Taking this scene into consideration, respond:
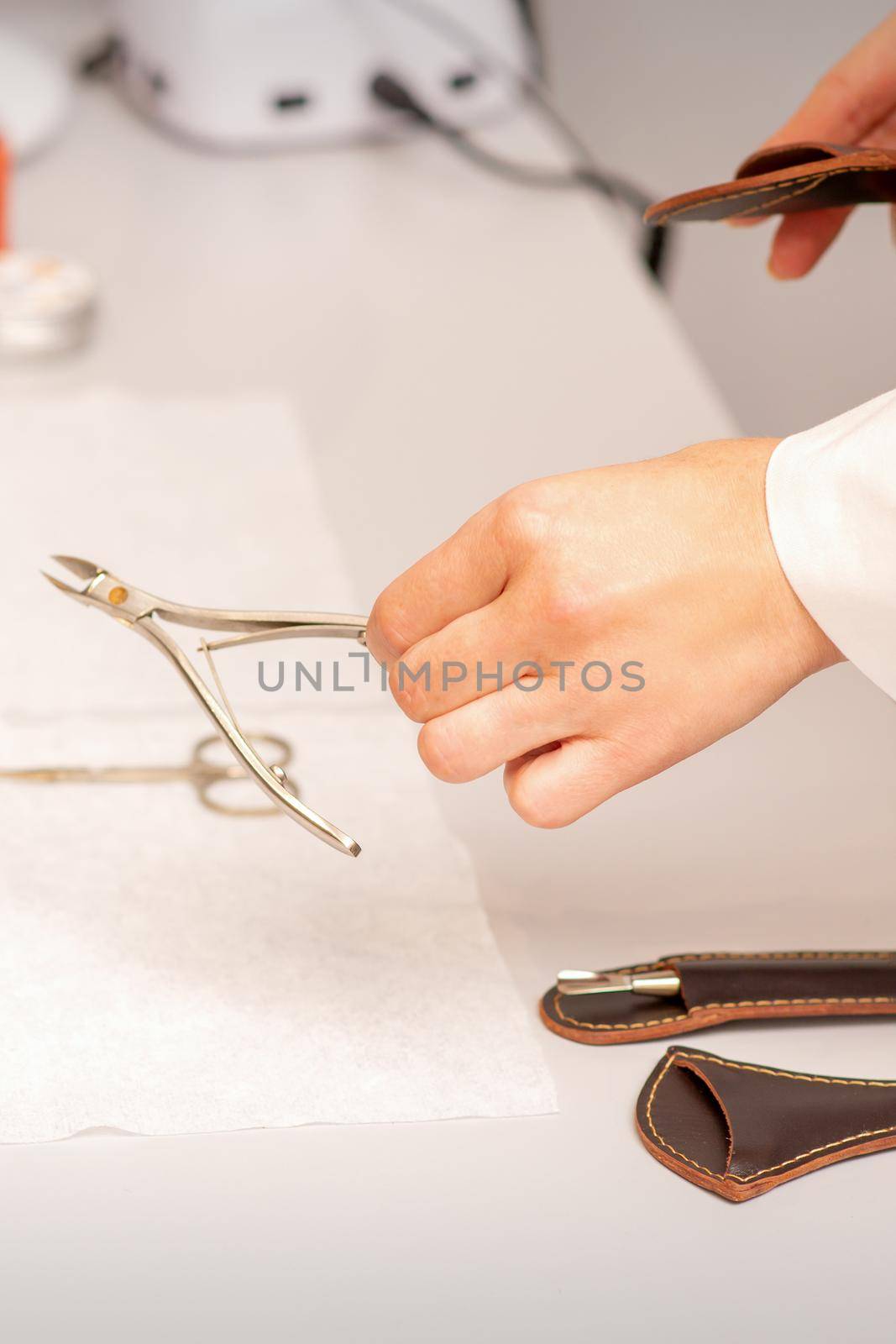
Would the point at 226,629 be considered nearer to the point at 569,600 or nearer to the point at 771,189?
the point at 569,600

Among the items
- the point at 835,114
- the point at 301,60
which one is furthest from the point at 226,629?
the point at 301,60

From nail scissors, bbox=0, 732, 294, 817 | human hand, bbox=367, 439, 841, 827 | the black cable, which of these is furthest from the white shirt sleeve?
the black cable

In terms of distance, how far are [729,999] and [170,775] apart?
0.94 ft

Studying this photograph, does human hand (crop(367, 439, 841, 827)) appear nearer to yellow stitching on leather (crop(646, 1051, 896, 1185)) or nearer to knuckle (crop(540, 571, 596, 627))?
knuckle (crop(540, 571, 596, 627))

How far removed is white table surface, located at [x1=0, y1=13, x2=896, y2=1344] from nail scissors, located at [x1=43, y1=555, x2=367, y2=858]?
0.41ft

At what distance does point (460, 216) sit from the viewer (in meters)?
1.23

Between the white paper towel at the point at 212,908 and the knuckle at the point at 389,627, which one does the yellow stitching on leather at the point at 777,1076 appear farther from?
the knuckle at the point at 389,627

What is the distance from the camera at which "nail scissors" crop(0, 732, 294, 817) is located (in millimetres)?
667

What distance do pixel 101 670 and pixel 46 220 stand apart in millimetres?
597

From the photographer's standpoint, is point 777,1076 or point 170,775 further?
point 170,775

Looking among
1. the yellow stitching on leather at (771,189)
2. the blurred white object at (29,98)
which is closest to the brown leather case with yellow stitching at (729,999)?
the yellow stitching on leather at (771,189)

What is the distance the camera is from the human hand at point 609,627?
18.6 inches

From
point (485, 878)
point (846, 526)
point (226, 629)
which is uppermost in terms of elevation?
point (846, 526)

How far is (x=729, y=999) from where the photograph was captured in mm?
551
